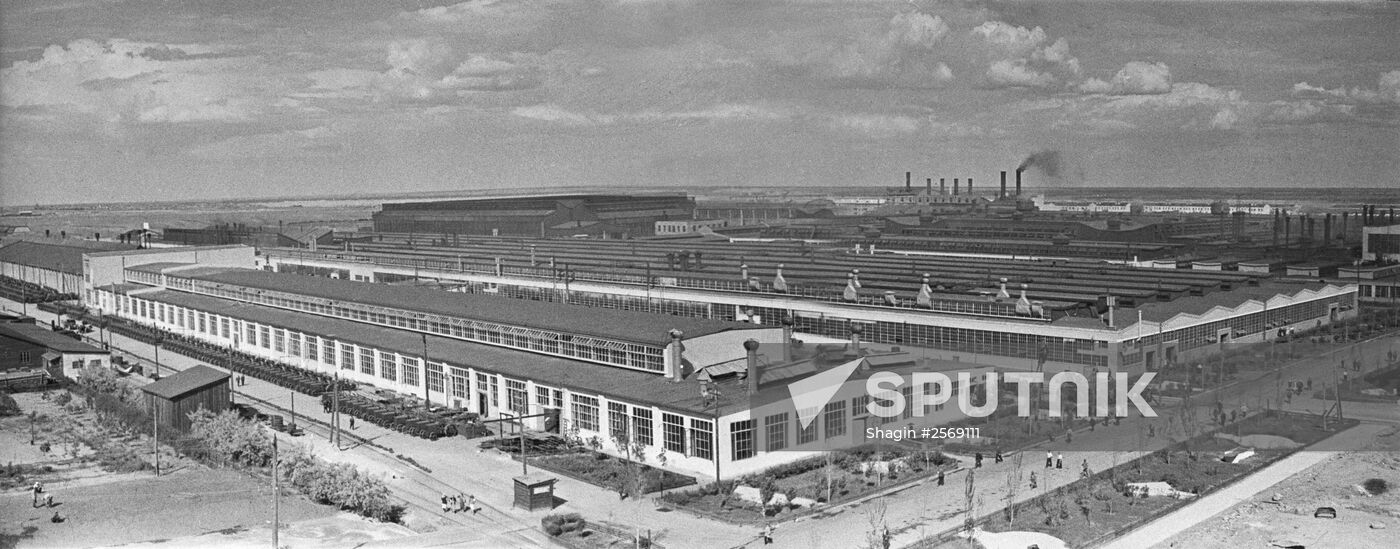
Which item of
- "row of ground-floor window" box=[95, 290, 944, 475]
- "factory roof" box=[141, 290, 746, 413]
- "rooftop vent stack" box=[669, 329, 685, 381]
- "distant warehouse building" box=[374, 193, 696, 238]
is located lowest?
"row of ground-floor window" box=[95, 290, 944, 475]

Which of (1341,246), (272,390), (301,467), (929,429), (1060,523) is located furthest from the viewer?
(1341,246)

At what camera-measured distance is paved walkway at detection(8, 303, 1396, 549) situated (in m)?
11.3

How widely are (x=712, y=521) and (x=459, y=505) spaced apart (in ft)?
8.96

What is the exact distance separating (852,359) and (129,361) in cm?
1490

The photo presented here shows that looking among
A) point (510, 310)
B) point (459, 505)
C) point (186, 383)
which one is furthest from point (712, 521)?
point (510, 310)

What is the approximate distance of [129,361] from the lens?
75.7 feet

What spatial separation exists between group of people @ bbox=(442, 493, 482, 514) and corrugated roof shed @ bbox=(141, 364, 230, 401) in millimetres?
5495

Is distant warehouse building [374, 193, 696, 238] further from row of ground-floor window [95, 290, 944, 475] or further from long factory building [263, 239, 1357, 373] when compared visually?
row of ground-floor window [95, 290, 944, 475]

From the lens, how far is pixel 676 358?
50.5ft

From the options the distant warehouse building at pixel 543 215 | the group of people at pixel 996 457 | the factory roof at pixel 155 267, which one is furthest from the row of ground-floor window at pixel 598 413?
the distant warehouse building at pixel 543 215

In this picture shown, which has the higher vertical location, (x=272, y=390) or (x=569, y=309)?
(x=569, y=309)

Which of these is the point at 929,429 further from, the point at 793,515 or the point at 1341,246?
the point at 1341,246

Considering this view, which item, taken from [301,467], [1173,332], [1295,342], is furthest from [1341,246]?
[301,467]

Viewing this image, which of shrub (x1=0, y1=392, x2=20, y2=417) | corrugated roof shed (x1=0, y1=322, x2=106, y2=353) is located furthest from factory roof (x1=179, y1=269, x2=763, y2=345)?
shrub (x1=0, y1=392, x2=20, y2=417)
